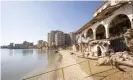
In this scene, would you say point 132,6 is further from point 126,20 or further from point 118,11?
point 126,20

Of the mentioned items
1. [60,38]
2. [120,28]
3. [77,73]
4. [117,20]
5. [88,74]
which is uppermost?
[60,38]

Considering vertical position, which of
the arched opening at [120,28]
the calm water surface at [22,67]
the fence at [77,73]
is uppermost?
the arched opening at [120,28]

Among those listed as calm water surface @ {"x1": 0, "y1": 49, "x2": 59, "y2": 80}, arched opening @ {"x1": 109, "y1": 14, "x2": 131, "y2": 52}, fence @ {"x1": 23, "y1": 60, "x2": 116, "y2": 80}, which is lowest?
calm water surface @ {"x1": 0, "y1": 49, "x2": 59, "y2": 80}

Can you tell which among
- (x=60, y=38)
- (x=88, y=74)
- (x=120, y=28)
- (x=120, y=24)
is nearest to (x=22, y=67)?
(x=88, y=74)

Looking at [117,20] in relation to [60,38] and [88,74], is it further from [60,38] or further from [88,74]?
[60,38]

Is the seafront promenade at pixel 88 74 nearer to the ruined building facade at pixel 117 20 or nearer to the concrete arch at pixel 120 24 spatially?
the ruined building facade at pixel 117 20

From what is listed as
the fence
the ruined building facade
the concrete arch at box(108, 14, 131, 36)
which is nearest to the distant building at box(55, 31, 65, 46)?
the ruined building facade

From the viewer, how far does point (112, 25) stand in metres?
23.3

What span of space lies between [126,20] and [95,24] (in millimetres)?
7148

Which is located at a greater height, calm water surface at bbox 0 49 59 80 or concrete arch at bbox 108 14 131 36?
concrete arch at bbox 108 14 131 36

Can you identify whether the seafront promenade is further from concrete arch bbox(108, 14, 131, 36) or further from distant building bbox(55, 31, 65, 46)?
distant building bbox(55, 31, 65, 46)

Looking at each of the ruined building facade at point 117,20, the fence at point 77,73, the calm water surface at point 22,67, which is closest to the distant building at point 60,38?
the calm water surface at point 22,67

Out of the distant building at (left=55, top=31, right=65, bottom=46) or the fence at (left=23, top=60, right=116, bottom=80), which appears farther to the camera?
the distant building at (left=55, top=31, right=65, bottom=46)

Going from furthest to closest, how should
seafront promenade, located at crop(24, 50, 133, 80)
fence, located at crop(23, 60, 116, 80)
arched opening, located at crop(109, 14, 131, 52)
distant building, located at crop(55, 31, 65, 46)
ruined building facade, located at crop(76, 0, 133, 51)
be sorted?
distant building, located at crop(55, 31, 65, 46), arched opening, located at crop(109, 14, 131, 52), ruined building facade, located at crop(76, 0, 133, 51), fence, located at crop(23, 60, 116, 80), seafront promenade, located at crop(24, 50, 133, 80)
